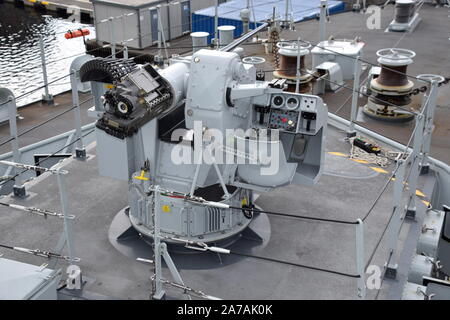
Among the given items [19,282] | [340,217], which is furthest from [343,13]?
[19,282]

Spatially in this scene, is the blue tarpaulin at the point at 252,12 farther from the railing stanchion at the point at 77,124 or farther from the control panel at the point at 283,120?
the control panel at the point at 283,120

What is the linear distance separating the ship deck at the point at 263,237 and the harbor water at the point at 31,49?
772cm

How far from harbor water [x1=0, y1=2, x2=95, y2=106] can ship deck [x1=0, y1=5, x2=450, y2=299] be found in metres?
7.72

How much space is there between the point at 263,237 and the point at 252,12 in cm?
1268

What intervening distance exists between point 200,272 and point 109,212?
1.90m

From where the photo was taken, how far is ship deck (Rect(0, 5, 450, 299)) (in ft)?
22.8

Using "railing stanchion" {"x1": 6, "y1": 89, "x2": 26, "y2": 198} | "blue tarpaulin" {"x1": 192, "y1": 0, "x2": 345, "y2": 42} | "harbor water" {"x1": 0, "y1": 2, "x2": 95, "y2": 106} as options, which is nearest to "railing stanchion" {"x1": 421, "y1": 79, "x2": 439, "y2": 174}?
"railing stanchion" {"x1": 6, "y1": 89, "x2": 26, "y2": 198}

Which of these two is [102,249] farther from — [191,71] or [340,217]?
[340,217]

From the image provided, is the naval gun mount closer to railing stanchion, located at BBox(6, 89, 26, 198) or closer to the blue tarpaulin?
railing stanchion, located at BBox(6, 89, 26, 198)

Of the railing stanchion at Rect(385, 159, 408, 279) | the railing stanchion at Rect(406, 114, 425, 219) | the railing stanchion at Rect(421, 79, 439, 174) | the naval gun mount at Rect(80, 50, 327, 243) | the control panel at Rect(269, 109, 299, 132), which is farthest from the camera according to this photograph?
the railing stanchion at Rect(421, 79, 439, 174)

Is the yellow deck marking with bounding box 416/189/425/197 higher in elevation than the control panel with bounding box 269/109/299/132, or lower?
lower

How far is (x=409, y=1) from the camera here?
62.5 feet

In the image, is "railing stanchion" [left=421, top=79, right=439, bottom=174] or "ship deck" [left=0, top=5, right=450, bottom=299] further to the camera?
"railing stanchion" [left=421, top=79, right=439, bottom=174]

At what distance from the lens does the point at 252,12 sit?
19.3 meters
